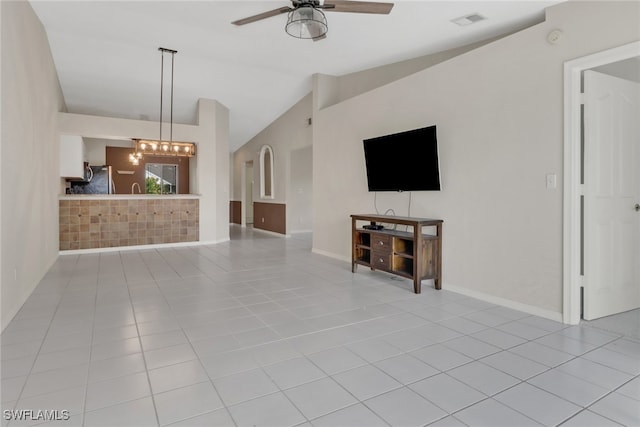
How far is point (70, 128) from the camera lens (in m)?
6.52

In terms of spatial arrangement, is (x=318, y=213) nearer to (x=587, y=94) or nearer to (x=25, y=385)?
(x=587, y=94)

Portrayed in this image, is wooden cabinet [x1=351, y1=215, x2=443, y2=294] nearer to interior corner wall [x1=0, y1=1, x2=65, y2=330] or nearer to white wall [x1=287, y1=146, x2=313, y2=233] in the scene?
interior corner wall [x1=0, y1=1, x2=65, y2=330]

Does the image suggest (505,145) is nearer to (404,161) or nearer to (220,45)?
(404,161)

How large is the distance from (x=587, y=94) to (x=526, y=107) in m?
0.44

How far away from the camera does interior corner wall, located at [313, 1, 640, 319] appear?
118 inches

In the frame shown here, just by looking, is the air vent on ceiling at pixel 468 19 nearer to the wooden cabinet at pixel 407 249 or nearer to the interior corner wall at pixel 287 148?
the wooden cabinet at pixel 407 249

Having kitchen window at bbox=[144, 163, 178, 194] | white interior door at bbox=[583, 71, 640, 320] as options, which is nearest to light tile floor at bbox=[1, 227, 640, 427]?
white interior door at bbox=[583, 71, 640, 320]

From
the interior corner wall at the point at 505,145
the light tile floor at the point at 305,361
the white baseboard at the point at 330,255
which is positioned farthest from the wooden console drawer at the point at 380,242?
the white baseboard at the point at 330,255

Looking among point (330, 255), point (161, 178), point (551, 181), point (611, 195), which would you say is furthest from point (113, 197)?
point (611, 195)

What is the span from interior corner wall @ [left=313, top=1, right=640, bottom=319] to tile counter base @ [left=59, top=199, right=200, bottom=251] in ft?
15.5

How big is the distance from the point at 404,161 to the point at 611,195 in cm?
204

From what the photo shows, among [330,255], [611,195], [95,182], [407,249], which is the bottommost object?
[330,255]

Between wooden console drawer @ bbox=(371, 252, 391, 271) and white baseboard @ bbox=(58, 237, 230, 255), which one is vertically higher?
wooden console drawer @ bbox=(371, 252, 391, 271)

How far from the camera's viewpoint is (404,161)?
4434mm
